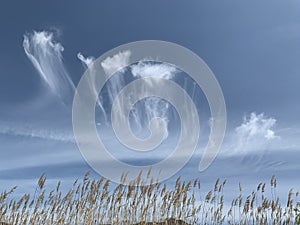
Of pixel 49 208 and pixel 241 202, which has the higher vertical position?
pixel 241 202

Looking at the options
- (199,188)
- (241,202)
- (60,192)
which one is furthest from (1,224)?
(241,202)

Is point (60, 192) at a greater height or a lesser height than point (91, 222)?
greater

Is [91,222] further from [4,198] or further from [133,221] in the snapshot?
[4,198]

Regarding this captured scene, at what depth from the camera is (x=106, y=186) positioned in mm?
8945

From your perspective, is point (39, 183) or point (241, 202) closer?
point (39, 183)

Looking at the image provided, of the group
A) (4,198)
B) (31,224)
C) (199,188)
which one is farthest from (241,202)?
(4,198)

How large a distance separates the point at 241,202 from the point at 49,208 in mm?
5160

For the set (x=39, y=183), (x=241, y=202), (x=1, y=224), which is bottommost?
(x=1, y=224)

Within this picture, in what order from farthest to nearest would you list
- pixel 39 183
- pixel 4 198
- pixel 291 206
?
1. pixel 291 206
2. pixel 4 198
3. pixel 39 183

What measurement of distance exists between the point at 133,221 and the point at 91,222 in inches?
41.4

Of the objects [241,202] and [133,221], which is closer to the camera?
[133,221]

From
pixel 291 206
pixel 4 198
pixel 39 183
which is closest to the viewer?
pixel 39 183

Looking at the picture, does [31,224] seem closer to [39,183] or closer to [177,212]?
[39,183]

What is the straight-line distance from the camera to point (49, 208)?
9336 millimetres
